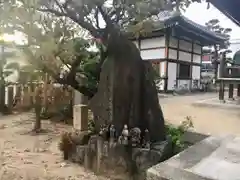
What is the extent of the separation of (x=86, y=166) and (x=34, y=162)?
903 millimetres

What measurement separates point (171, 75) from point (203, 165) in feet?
43.7

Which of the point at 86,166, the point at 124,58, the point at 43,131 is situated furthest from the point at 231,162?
the point at 43,131

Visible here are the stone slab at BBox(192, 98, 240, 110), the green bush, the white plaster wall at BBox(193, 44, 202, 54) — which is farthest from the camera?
the white plaster wall at BBox(193, 44, 202, 54)

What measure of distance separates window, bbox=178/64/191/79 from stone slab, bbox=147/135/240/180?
527 inches

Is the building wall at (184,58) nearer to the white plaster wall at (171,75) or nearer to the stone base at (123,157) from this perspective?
the white plaster wall at (171,75)

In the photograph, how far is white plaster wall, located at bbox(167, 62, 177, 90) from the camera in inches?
585

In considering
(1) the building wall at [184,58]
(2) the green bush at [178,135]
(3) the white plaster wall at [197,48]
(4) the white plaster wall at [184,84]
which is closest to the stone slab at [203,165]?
(2) the green bush at [178,135]

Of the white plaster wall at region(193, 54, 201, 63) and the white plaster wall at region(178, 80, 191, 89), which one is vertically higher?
the white plaster wall at region(193, 54, 201, 63)

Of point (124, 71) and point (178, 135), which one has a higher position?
point (124, 71)

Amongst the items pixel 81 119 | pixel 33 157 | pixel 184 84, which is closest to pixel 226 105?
pixel 81 119

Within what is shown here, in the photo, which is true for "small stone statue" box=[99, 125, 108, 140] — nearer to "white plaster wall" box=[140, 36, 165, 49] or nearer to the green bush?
the green bush

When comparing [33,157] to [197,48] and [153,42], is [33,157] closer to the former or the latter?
[153,42]

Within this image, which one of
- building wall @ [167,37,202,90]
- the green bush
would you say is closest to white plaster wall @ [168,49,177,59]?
building wall @ [167,37,202,90]

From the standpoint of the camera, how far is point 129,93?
3.56 m
